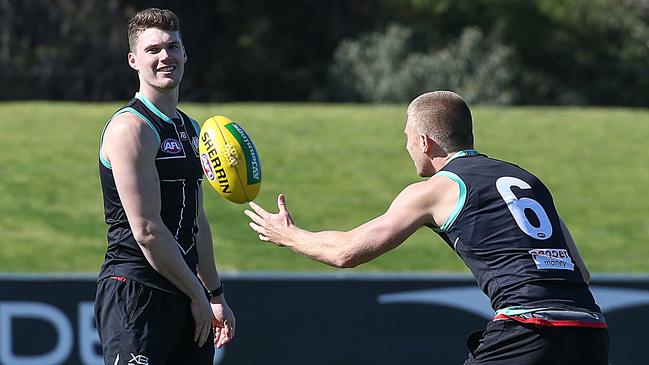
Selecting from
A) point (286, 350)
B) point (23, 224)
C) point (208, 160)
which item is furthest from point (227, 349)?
point (23, 224)

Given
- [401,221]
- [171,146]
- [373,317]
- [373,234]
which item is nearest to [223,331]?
[171,146]

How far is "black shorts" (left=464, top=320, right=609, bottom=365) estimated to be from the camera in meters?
4.60

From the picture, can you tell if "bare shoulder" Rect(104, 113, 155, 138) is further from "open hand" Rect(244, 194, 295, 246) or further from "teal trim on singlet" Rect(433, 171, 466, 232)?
"teal trim on singlet" Rect(433, 171, 466, 232)

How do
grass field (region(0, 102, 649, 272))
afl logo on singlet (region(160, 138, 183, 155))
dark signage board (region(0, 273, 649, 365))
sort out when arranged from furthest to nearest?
1. grass field (region(0, 102, 649, 272))
2. dark signage board (region(0, 273, 649, 365))
3. afl logo on singlet (region(160, 138, 183, 155))

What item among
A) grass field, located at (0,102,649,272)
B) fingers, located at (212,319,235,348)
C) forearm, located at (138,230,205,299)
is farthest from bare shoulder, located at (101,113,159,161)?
grass field, located at (0,102,649,272)

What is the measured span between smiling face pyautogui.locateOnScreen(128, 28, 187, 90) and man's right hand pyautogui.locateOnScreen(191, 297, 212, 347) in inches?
37.8

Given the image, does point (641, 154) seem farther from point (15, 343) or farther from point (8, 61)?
point (8, 61)

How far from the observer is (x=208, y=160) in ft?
17.7

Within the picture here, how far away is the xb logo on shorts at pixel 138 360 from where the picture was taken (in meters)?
5.03

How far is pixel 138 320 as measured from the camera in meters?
5.05

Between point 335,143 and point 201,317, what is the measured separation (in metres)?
13.4

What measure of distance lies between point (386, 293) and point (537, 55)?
1008 inches

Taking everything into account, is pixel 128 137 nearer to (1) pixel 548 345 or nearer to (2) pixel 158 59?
(2) pixel 158 59

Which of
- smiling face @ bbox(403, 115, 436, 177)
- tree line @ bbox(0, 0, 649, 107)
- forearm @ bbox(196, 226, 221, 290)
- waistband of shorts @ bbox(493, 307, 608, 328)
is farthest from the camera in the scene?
tree line @ bbox(0, 0, 649, 107)
